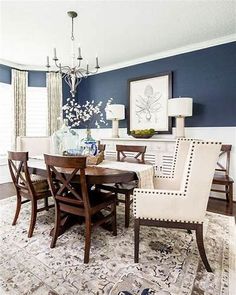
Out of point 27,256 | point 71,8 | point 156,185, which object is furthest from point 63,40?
point 27,256

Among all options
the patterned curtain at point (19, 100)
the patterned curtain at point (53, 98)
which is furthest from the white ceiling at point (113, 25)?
the patterned curtain at point (53, 98)

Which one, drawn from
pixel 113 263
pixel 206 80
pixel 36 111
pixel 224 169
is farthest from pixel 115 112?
pixel 113 263

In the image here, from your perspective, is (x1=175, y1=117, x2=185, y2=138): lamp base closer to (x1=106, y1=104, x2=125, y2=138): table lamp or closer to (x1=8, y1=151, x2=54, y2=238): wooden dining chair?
(x1=106, y1=104, x2=125, y2=138): table lamp

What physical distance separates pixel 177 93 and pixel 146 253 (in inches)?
116

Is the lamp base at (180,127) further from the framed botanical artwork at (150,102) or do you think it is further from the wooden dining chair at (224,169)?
the wooden dining chair at (224,169)

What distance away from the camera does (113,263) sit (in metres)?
1.75

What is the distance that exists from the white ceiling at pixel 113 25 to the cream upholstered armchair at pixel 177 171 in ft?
5.58

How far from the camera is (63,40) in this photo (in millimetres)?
3410

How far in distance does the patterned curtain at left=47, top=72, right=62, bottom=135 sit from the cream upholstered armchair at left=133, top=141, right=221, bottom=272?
394 cm

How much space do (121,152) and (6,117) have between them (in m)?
2.97

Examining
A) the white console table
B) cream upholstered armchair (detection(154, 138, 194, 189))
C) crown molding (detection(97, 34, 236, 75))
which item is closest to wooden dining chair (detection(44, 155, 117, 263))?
cream upholstered armchair (detection(154, 138, 194, 189))

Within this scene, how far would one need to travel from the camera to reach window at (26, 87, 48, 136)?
4.96m

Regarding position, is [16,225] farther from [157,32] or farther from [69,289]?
[157,32]

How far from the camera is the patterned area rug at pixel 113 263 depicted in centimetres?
148
